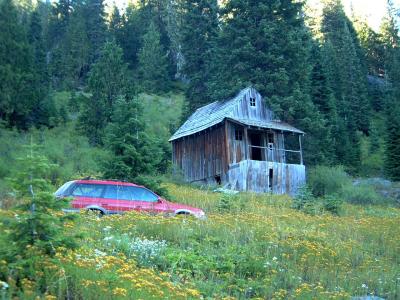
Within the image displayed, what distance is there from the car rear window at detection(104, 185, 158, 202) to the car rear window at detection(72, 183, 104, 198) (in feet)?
0.74

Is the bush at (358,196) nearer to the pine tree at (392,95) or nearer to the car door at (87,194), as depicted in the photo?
the pine tree at (392,95)

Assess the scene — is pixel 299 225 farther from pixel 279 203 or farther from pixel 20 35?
pixel 20 35

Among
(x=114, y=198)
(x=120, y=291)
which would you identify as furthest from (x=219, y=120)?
(x=120, y=291)

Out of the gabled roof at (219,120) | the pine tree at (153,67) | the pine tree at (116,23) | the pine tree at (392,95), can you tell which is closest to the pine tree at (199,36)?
the gabled roof at (219,120)

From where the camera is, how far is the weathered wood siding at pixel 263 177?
31734 millimetres

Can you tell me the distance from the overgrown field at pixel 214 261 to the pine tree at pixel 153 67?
48.2 metres

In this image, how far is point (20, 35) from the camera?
40.0 m

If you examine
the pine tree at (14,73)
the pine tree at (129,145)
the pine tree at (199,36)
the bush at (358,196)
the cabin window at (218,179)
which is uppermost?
the pine tree at (199,36)

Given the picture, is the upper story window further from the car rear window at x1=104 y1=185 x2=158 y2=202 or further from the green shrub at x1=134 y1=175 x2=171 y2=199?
the car rear window at x1=104 y1=185 x2=158 y2=202

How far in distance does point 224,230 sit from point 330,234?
3.56m

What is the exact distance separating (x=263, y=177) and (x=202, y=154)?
541 cm

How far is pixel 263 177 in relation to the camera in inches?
1270

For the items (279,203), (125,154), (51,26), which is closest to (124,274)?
(125,154)

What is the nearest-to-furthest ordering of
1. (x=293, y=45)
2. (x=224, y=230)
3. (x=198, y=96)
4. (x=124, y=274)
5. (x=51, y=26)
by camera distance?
(x=124, y=274) < (x=224, y=230) < (x=293, y=45) < (x=198, y=96) < (x=51, y=26)
